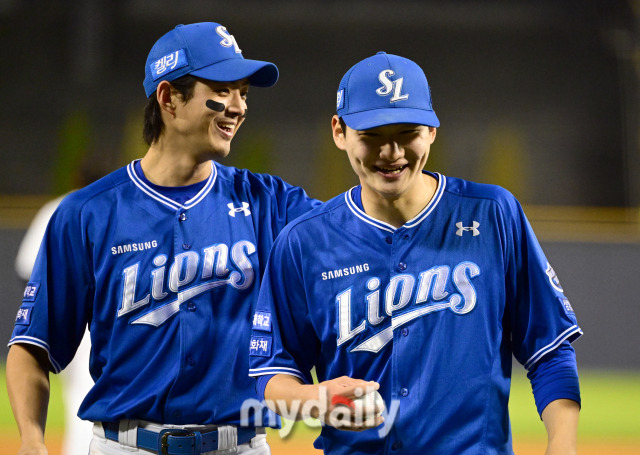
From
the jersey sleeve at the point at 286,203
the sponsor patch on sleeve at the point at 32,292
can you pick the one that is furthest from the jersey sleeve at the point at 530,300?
the sponsor patch on sleeve at the point at 32,292

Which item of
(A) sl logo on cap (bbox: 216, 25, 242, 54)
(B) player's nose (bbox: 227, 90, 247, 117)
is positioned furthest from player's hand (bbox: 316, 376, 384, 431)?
(A) sl logo on cap (bbox: 216, 25, 242, 54)

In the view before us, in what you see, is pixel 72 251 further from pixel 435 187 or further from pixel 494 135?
pixel 494 135

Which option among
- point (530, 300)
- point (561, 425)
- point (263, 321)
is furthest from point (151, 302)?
point (561, 425)

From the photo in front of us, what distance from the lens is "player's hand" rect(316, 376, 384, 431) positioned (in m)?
1.87

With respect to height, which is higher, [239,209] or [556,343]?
[239,209]

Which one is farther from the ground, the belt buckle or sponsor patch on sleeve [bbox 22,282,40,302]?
sponsor patch on sleeve [bbox 22,282,40,302]

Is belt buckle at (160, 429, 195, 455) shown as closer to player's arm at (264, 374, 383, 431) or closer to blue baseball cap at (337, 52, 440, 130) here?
player's arm at (264, 374, 383, 431)

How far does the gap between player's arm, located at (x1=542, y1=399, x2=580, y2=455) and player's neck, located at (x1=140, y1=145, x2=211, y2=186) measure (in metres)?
1.33

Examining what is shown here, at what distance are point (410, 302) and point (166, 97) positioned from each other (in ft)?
3.75

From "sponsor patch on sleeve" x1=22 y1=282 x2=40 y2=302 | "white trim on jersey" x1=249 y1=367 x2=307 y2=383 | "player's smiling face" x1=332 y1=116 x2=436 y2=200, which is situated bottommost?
"white trim on jersey" x1=249 y1=367 x2=307 y2=383

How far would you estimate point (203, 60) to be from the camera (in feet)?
8.92

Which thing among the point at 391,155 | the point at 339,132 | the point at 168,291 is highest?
the point at 339,132

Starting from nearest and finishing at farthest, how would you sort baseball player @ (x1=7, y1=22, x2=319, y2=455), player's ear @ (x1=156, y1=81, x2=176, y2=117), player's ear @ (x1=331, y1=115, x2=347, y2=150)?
player's ear @ (x1=331, y1=115, x2=347, y2=150)
baseball player @ (x1=7, y1=22, x2=319, y2=455)
player's ear @ (x1=156, y1=81, x2=176, y2=117)

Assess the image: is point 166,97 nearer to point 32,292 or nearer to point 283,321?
point 32,292
